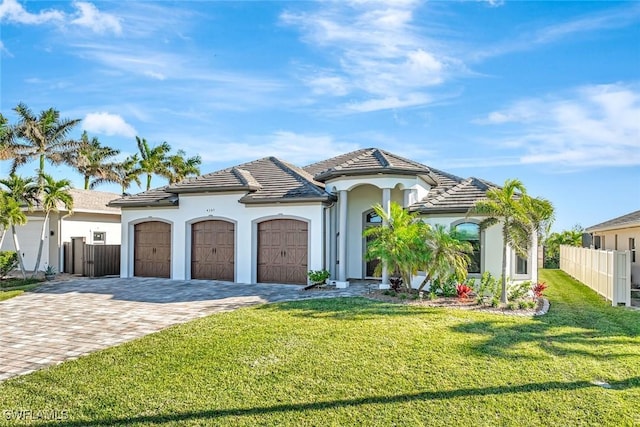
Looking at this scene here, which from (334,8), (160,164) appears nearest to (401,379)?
(334,8)

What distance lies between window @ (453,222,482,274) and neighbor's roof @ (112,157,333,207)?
4.79 m

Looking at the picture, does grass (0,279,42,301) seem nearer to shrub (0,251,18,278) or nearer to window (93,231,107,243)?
shrub (0,251,18,278)

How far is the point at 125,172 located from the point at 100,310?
32.3m

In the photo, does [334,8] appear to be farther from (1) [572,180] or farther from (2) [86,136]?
(2) [86,136]

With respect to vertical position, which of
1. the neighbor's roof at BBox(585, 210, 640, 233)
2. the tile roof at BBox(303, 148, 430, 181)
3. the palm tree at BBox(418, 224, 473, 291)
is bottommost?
the palm tree at BBox(418, 224, 473, 291)

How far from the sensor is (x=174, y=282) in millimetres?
17062

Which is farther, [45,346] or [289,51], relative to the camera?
[289,51]

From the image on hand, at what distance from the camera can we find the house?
15172mm

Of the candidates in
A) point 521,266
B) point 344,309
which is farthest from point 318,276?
point 521,266

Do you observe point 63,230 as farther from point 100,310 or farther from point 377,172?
point 377,172

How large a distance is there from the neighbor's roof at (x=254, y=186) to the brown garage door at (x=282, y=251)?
1.03 meters

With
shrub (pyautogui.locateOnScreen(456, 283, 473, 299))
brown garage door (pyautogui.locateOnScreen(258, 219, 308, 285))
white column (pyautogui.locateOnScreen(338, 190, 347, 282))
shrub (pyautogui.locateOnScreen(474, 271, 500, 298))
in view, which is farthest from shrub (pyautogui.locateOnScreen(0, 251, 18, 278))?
shrub (pyautogui.locateOnScreen(474, 271, 500, 298))

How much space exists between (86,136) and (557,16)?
37836 millimetres

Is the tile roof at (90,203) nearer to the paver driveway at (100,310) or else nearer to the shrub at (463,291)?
the paver driveway at (100,310)
